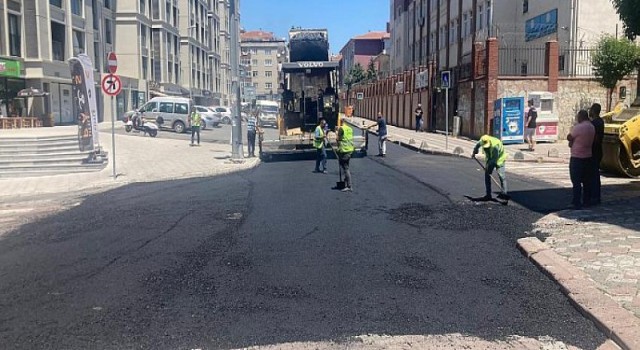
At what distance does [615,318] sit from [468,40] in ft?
115

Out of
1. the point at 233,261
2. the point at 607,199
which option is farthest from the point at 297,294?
the point at 607,199

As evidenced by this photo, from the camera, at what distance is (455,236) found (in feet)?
29.0

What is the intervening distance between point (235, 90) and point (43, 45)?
23102 millimetres

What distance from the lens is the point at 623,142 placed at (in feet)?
45.8

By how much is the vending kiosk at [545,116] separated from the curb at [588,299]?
1963 centimetres

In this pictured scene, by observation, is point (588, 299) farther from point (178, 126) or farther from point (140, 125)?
point (178, 126)

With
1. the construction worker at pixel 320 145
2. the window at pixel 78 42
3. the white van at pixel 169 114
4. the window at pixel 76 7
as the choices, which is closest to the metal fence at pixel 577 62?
the construction worker at pixel 320 145

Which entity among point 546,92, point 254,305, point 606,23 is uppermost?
point 606,23

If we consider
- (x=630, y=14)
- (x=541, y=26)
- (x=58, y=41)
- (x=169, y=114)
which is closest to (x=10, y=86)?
(x=58, y=41)

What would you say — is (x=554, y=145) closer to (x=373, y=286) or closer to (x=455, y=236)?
(x=455, y=236)

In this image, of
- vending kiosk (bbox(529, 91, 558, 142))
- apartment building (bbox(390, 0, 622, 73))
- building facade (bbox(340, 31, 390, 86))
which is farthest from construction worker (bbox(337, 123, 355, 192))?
building facade (bbox(340, 31, 390, 86))

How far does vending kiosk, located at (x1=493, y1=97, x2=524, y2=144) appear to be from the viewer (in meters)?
26.0

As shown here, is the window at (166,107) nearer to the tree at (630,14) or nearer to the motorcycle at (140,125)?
the motorcycle at (140,125)

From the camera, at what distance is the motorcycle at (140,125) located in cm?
3528
